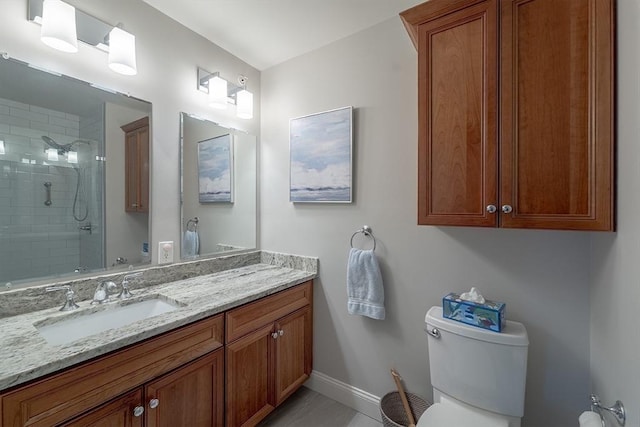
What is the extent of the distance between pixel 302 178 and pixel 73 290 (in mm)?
1407

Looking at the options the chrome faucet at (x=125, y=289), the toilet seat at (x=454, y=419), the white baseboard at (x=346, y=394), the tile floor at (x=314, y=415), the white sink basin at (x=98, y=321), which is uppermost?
the chrome faucet at (x=125, y=289)

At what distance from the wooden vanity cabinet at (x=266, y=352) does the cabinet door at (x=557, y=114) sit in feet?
4.26

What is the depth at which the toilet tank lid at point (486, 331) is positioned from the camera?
1.17 m

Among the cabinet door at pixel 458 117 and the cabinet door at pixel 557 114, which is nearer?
the cabinet door at pixel 557 114

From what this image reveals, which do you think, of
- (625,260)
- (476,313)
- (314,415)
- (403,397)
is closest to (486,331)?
(476,313)

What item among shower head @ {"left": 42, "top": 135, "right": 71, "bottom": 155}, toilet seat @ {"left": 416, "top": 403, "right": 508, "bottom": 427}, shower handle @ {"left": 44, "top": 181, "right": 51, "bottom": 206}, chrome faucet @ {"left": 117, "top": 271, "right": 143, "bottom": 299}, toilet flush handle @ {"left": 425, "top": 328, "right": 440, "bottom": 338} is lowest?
toilet seat @ {"left": 416, "top": 403, "right": 508, "bottom": 427}

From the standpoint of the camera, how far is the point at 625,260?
2.76 feet

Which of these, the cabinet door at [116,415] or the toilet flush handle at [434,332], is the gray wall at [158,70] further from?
the toilet flush handle at [434,332]

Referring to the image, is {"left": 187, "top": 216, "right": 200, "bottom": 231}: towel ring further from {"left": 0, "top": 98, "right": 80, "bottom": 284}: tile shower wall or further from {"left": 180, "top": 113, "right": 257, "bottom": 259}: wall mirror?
{"left": 0, "top": 98, "right": 80, "bottom": 284}: tile shower wall

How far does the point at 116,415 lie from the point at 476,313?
1501 mm

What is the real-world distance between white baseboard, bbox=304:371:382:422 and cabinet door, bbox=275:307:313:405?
0.11 metres

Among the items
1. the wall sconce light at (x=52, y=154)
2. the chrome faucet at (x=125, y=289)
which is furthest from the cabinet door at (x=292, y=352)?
the wall sconce light at (x=52, y=154)

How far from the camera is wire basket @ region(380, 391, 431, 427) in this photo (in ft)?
5.26

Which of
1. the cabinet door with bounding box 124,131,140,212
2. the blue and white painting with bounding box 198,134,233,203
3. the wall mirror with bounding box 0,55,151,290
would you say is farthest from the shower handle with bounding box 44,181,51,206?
the blue and white painting with bounding box 198,134,233,203
